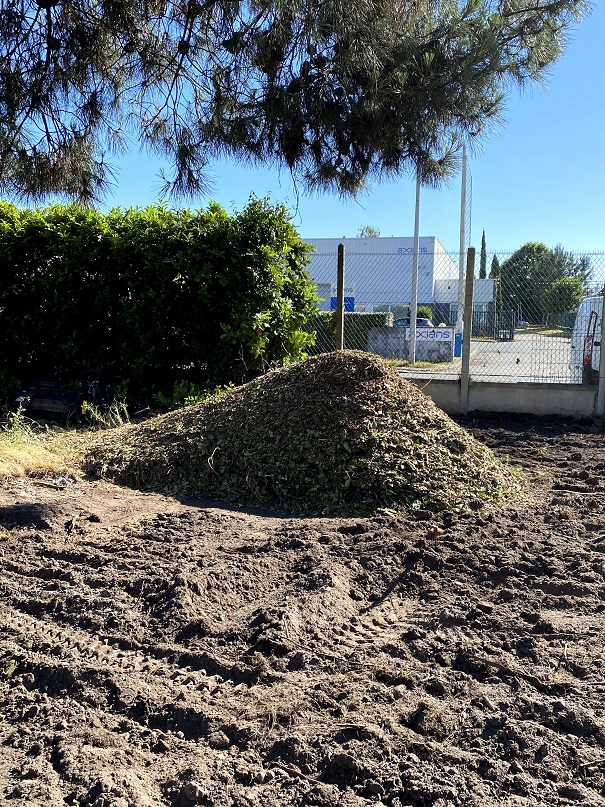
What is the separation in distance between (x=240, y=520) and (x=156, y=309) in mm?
4877

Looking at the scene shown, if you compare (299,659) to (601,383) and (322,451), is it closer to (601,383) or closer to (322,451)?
(322,451)

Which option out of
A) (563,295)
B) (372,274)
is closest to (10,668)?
(563,295)

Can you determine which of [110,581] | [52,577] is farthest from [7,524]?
[110,581]

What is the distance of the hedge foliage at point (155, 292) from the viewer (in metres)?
8.76

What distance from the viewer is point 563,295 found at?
913cm

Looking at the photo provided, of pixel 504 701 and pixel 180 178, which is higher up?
pixel 180 178

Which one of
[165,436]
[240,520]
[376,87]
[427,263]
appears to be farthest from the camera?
[427,263]

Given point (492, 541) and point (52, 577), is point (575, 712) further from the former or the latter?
point (52, 577)

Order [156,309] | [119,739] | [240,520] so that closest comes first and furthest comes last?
[119,739]
[240,520]
[156,309]

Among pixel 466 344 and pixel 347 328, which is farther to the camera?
pixel 347 328

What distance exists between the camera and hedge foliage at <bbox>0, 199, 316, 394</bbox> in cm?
876

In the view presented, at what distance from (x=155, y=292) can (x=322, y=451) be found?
441 centimetres

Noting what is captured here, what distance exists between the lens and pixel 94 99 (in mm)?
6359

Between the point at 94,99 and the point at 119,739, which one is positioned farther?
the point at 94,99
